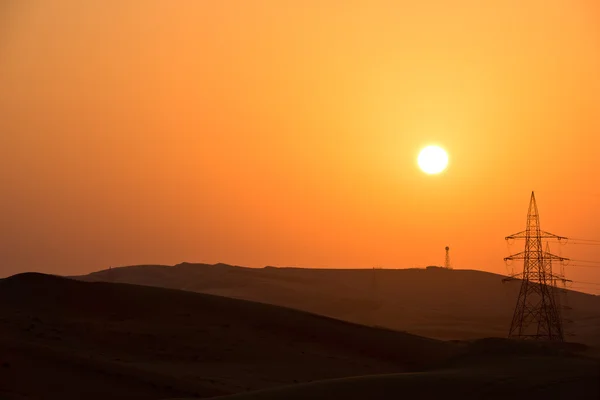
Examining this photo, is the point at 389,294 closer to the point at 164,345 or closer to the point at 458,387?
the point at 164,345

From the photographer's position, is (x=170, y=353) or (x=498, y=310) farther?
(x=498, y=310)

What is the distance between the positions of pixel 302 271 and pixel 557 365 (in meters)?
120

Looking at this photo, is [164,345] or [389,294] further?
[389,294]

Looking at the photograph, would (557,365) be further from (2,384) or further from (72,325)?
(72,325)

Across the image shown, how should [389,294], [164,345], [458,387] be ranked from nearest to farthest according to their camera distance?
[458,387] → [164,345] → [389,294]

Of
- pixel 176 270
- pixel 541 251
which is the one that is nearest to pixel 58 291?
pixel 541 251

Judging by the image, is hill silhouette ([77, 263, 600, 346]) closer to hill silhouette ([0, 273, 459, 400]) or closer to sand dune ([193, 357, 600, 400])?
hill silhouette ([0, 273, 459, 400])

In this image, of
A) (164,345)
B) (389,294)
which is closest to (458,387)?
(164,345)

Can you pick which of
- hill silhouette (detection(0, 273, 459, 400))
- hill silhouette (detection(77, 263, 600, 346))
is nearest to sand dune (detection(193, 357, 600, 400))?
hill silhouette (detection(0, 273, 459, 400))

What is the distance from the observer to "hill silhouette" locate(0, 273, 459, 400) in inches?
1025

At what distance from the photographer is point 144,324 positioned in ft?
120

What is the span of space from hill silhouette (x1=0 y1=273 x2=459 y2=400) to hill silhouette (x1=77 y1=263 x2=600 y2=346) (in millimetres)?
28959

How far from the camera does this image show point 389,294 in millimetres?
124062

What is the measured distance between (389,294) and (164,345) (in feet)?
303
